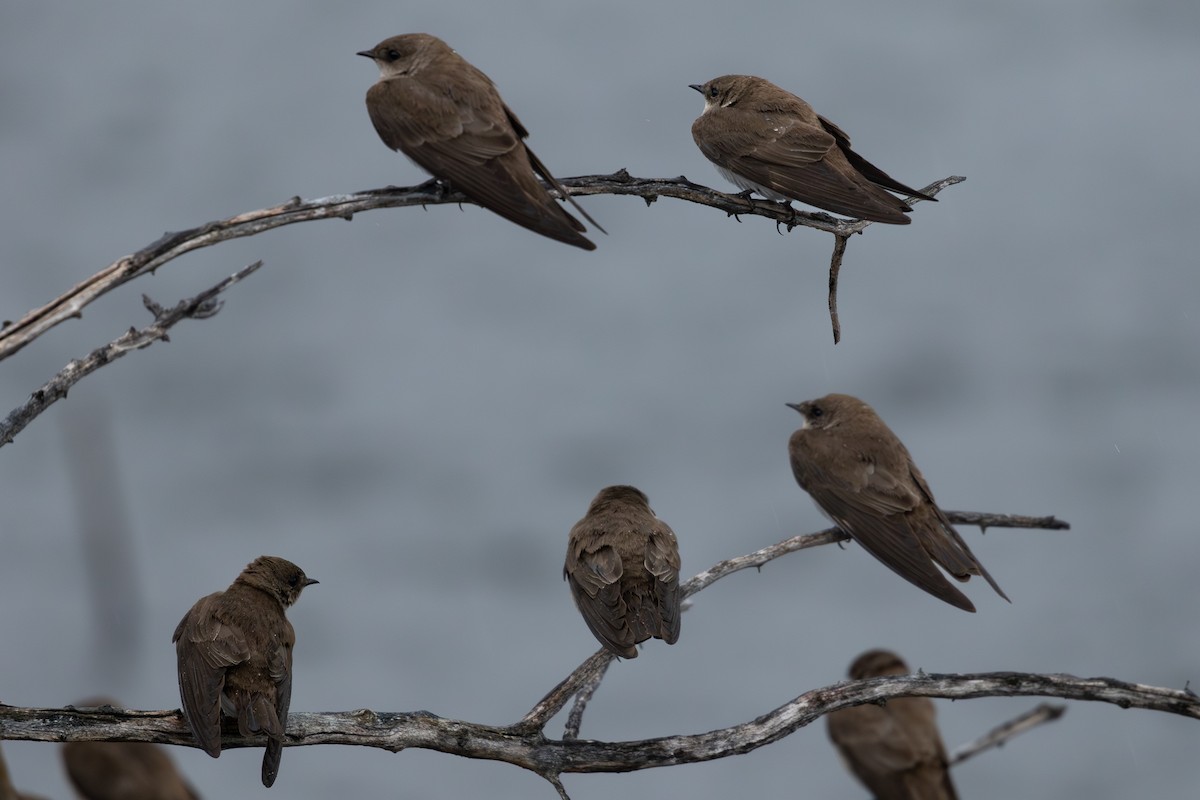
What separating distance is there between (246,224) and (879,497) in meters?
3.77

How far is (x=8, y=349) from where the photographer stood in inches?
192

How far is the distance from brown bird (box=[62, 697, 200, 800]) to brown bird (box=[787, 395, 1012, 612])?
14.4 ft

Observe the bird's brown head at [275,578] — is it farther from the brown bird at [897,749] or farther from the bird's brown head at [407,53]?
the brown bird at [897,749]

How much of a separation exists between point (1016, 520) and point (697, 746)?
2135mm

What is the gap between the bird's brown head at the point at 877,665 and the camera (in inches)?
402

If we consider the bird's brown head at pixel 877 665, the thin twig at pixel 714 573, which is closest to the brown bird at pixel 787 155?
the thin twig at pixel 714 573

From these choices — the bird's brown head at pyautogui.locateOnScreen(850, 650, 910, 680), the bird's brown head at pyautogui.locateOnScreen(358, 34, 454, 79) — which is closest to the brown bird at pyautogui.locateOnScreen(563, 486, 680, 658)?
the bird's brown head at pyautogui.locateOnScreen(358, 34, 454, 79)

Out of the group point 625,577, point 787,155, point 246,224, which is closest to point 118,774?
point 625,577

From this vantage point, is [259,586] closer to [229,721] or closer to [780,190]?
[229,721]

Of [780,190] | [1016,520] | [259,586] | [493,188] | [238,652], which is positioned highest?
[780,190]

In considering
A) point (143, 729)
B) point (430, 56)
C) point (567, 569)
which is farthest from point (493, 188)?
point (143, 729)

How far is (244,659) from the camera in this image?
18.9ft

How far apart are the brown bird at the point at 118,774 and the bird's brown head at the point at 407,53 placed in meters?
4.64

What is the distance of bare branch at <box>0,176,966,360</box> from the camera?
501 cm
